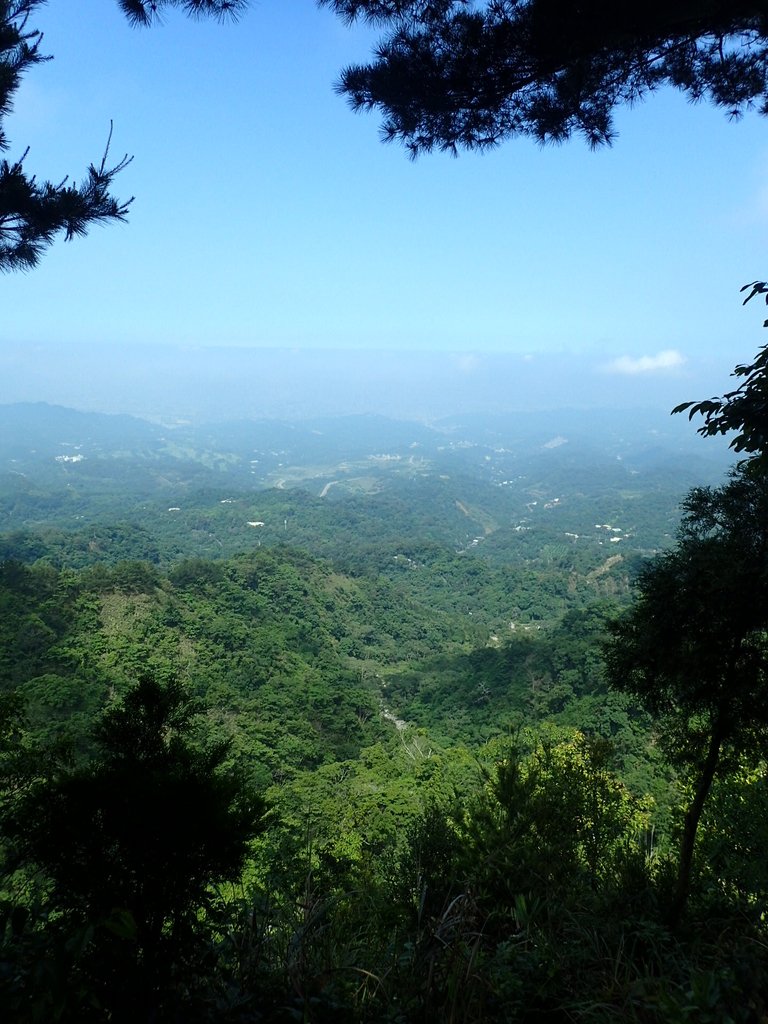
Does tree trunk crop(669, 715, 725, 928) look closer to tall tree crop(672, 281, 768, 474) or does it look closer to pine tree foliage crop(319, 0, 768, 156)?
tall tree crop(672, 281, 768, 474)

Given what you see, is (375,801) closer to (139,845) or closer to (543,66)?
(139,845)

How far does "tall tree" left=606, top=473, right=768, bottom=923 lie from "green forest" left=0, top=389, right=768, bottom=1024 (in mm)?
16

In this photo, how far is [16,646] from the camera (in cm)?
1881

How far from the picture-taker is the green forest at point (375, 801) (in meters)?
1.74

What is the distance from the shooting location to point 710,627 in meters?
3.42

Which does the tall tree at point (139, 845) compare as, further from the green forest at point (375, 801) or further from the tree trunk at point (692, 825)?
the tree trunk at point (692, 825)

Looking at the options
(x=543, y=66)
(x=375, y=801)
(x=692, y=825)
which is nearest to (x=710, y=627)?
(x=692, y=825)

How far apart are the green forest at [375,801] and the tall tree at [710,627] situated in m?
0.02

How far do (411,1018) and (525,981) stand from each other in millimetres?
552

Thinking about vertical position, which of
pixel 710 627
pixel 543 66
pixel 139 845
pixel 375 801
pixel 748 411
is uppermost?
pixel 543 66

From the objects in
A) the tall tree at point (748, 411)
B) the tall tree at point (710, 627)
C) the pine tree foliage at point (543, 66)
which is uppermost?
the pine tree foliage at point (543, 66)

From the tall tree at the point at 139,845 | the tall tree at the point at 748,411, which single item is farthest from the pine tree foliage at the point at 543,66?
the tall tree at the point at 139,845

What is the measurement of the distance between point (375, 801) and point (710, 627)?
10.2m

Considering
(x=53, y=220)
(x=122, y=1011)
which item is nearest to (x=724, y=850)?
(x=122, y=1011)
